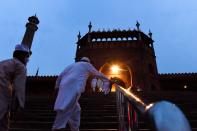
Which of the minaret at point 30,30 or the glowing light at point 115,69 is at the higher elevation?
the minaret at point 30,30

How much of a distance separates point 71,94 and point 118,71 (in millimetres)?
17423

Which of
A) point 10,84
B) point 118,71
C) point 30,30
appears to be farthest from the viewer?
point 118,71

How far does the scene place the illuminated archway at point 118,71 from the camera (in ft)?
70.7

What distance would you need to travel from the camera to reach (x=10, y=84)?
3818 millimetres

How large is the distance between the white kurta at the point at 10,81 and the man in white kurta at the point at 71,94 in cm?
104

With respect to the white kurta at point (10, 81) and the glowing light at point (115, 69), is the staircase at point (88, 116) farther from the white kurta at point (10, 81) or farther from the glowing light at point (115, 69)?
the glowing light at point (115, 69)

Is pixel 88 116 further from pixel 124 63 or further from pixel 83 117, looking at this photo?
pixel 124 63

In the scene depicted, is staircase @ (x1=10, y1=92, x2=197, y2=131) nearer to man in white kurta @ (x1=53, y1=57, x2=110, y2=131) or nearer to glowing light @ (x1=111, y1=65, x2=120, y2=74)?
man in white kurta @ (x1=53, y1=57, x2=110, y2=131)

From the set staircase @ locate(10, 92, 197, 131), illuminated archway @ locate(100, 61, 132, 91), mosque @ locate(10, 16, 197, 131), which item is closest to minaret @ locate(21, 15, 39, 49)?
mosque @ locate(10, 16, 197, 131)

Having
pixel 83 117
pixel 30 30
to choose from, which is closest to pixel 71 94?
pixel 83 117

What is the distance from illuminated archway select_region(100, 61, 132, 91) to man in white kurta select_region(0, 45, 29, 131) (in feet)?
58.9

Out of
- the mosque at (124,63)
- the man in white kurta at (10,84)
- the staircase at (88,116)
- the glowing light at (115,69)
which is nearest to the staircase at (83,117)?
the staircase at (88,116)

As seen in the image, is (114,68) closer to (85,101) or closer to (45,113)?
(85,101)

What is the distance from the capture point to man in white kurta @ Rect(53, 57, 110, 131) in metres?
4.53
